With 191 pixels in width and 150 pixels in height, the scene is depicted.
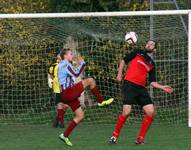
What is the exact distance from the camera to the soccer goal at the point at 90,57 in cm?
1320

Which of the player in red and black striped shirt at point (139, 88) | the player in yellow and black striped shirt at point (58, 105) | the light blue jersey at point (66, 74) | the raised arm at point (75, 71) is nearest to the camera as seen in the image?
the raised arm at point (75, 71)

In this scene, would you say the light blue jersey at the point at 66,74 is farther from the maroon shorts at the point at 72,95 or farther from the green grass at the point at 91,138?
the green grass at the point at 91,138

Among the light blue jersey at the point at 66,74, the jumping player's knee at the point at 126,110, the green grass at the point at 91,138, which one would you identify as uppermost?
the light blue jersey at the point at 66,74

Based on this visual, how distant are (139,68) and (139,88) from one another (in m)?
0.33

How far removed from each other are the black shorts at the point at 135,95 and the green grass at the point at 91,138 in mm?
Answer: 693

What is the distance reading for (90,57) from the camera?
13.7m

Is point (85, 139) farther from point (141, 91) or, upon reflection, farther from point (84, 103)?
point (84, 103)

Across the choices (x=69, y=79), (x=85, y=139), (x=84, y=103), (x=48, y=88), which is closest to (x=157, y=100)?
(x=84, y=103)

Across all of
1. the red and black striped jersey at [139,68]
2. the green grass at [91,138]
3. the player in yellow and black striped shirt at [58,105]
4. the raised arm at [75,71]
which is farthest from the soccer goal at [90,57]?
the raised arm at [75,71]

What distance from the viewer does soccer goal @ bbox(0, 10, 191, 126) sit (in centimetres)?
1320

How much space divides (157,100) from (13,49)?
11.4 ft

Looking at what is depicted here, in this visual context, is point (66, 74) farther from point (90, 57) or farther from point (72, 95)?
point (90, 57)

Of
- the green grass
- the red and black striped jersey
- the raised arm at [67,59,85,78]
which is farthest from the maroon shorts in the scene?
the red and black striped jersey

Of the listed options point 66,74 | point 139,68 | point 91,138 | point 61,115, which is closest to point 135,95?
point 139,68
